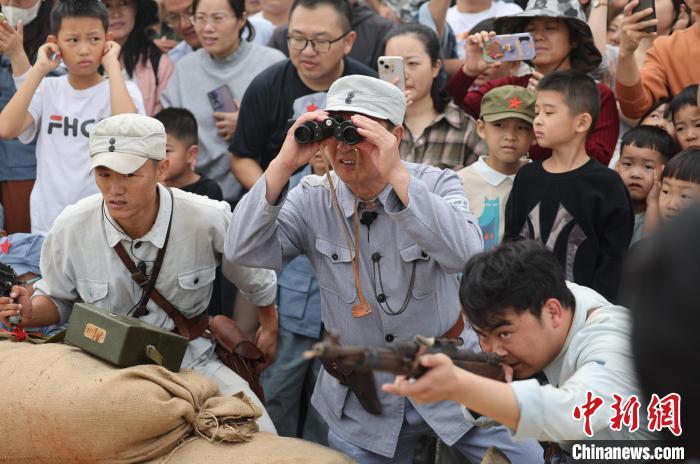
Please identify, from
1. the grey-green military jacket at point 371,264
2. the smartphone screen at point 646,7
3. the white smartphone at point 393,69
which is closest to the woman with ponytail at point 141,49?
the white smartphone at point 393,69

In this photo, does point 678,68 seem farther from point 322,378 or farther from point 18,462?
point 18,462

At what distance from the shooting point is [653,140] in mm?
4914

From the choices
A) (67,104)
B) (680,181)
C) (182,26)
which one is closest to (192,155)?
(67,104)

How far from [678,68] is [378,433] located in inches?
109

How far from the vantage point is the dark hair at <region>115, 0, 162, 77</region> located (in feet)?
20.7

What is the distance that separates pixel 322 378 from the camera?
4.07m

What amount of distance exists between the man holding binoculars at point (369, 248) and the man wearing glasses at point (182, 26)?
3.03m

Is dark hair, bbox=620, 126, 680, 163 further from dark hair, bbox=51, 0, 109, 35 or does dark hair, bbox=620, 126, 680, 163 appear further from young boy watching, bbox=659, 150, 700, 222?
dark hair, bbox=51, 0, 109, 35

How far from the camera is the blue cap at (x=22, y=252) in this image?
5148 millimetres

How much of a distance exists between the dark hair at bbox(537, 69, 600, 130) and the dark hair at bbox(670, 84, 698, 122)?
0.48 m

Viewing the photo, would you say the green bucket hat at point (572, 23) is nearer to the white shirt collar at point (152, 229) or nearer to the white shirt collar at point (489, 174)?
the white shirt collar at point (489, 174)

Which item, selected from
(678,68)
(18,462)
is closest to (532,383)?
(18,462)

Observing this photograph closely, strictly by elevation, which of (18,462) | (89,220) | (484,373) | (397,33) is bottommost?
(18,462)

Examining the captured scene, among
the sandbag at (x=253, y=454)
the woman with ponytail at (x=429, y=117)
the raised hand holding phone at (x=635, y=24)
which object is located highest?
the raised hand holding phone at (x=635, y=24)
